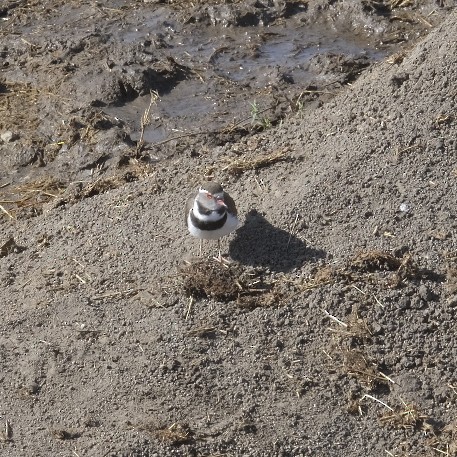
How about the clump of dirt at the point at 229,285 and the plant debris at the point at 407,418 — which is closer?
the plant debris at the point at 407,418

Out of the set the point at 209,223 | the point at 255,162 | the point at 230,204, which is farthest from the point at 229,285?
the point at 255,162

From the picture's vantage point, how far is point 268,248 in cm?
820

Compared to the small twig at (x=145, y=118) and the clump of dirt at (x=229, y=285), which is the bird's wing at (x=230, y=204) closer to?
the clump of dirt at (x=229, y=285)

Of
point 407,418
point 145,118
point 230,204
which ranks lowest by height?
point 145,118

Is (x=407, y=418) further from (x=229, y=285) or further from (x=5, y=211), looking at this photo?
(x=5, y=211)

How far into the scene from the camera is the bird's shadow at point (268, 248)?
26.3 feet

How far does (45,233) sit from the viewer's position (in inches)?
374

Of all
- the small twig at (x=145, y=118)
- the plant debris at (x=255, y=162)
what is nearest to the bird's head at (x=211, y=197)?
the plant debris at (x=255, y=162)

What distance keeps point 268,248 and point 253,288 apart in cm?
50

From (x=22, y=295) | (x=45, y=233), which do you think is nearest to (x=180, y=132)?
(x=45, y=233)

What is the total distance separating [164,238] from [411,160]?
2439mm

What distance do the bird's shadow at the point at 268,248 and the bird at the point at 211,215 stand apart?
16cm

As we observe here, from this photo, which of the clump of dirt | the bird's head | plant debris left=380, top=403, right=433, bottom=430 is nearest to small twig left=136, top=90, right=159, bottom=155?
the bird's head

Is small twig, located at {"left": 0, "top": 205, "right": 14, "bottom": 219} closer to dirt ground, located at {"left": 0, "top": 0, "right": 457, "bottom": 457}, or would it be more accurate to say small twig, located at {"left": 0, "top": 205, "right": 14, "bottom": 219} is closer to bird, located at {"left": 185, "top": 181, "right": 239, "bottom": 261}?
dirt ground, located at {"left": 0, "top": 0, "right": 457, "bottom": 457}
